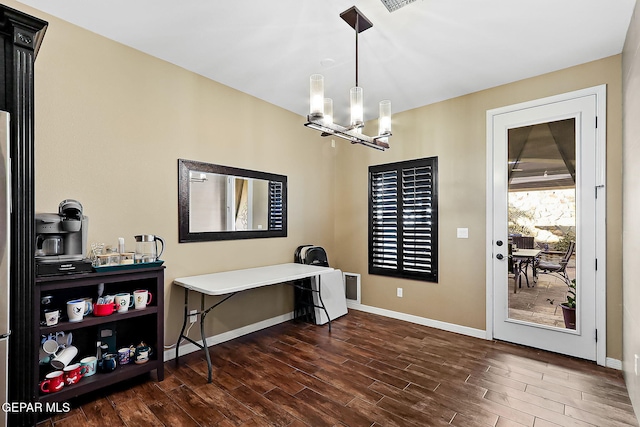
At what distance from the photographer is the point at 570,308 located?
9.64 ft

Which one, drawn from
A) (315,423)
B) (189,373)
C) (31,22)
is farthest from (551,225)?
(31,22)

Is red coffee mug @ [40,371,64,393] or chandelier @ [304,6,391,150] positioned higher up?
chandelier @ [304,6,391,150]

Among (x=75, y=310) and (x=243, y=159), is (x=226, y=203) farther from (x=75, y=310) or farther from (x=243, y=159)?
(x=75, y=310)

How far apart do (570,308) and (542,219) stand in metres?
0.86

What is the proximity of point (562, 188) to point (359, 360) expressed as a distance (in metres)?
2.54

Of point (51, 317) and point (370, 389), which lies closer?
point (51, 317)

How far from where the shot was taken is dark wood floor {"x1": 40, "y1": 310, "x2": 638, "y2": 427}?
80.0 inches

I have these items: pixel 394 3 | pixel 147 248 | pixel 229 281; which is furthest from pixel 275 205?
pixel 394 3

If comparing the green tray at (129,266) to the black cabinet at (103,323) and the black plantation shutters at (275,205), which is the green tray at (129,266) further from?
the black plantation shutters at (275,205)

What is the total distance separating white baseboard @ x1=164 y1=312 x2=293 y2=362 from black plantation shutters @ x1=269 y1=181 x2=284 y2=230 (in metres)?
1.14

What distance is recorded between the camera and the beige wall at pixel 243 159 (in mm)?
2385

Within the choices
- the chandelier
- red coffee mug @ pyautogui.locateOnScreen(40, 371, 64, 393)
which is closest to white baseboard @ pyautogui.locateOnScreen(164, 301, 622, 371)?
red coffee mug @ pyautogui.locateOnScreen(40, 371, 64, 393)

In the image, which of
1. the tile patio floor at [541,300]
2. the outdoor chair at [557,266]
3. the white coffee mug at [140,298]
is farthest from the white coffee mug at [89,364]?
the outdoor chair at [557,266]

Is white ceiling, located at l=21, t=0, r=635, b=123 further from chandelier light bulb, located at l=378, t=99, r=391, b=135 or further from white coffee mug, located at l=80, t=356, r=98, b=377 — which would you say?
white coffee mug, located at l=80, t=356, r=98, b=377
